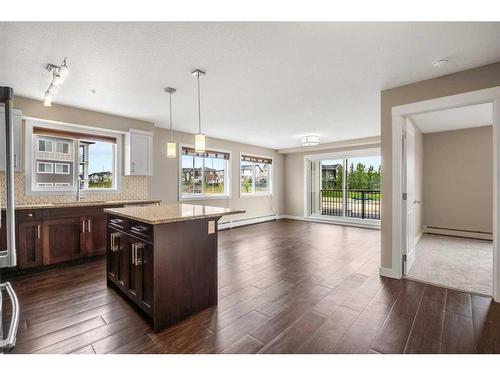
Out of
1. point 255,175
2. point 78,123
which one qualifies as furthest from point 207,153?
point 78,123

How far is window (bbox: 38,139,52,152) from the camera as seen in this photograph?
12.0 feet

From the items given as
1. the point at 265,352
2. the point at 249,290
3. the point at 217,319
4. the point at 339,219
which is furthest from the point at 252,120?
the point at 339,219

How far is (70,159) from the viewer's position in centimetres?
395

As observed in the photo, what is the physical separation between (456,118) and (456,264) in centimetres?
266

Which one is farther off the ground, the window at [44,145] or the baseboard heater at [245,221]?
the window at [44,145]

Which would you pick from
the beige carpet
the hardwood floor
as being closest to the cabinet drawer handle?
the hardwood floor

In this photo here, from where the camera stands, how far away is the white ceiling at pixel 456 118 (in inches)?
152

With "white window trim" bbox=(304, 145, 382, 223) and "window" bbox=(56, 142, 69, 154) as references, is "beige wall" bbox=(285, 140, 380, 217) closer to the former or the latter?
"white window trim" bbox=(304, 145, 382, 223)

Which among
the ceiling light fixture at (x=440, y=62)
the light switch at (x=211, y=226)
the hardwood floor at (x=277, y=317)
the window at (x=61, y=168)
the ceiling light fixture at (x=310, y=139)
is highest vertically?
the ceiling light fixture at (x=440, y=62)

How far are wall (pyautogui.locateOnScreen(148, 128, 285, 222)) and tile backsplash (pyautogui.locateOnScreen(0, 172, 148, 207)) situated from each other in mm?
251

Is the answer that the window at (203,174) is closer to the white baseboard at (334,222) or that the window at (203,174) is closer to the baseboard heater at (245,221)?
the baseboard heater at (245,221)

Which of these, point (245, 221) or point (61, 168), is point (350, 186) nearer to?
point (245, 221)

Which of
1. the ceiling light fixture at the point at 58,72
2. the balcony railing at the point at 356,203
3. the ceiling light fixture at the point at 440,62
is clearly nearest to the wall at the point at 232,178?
the balcony railing at the point at 356,203

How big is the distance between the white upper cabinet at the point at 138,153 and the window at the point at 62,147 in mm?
879
